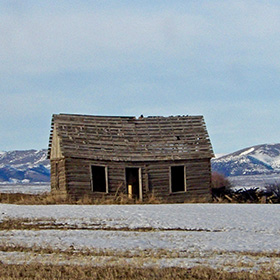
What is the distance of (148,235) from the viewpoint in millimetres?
19031

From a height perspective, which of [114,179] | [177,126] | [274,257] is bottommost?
[274,257]

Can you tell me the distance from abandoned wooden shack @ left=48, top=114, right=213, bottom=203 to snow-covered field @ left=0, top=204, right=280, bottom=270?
3.66 meters

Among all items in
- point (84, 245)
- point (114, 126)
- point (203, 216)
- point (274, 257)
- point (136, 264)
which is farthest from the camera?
point (114, 126)

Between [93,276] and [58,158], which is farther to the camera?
[58,158]

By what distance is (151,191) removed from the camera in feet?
108

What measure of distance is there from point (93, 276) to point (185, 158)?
21.9m

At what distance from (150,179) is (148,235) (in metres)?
14.0

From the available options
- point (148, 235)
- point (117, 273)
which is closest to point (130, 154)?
point (148, 235)

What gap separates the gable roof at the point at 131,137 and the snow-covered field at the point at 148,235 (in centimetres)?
474

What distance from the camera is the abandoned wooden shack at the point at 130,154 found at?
105ft

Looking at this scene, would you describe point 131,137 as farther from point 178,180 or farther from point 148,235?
point 148,235

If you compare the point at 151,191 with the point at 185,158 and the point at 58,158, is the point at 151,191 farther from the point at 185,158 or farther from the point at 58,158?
the point at 58,158

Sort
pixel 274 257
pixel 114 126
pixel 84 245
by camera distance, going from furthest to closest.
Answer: pixel 114 126, pixel 84 245, pixel 274 257

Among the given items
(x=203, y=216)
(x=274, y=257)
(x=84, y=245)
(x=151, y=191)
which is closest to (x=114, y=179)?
(x=151, y=191)
